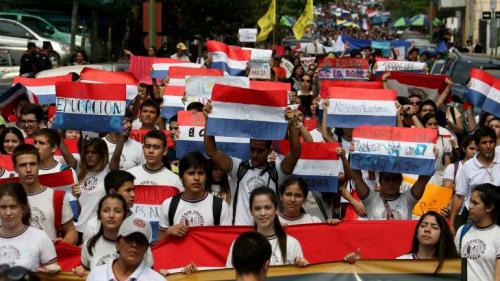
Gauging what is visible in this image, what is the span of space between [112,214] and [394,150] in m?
3.04

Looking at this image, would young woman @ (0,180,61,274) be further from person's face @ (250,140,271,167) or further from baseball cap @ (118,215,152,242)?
person's face @ (250,140,271,167)

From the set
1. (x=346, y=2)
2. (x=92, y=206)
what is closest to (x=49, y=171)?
(x=92, y=206)

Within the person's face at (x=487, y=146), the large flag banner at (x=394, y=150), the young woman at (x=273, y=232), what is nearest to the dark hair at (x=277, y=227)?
the young woman at (x=273, y=232)

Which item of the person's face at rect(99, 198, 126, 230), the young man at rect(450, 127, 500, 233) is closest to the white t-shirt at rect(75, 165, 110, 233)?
the person's face at rect(99, 198, 126, 230)

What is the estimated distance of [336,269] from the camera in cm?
729

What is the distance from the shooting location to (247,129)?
9.09 m

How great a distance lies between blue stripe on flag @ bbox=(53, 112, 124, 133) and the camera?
1048 centimetres

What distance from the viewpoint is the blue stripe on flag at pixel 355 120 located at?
11.0m

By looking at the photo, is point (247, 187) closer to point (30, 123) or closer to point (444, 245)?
point (444, 245)

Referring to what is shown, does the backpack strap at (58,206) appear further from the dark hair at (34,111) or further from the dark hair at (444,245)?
the dark hair at (34,111)

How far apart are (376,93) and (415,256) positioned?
13.5ft

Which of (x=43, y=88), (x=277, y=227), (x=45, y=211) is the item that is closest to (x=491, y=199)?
(x=277, y=227)

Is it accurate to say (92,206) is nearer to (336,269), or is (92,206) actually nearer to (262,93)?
(262,93)

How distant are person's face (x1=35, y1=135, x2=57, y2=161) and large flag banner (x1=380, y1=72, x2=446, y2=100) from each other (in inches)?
217
